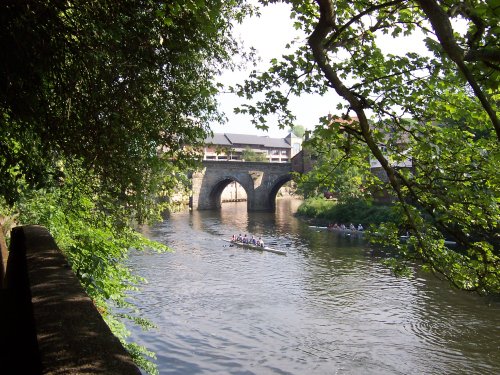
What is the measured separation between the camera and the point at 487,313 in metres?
16.1

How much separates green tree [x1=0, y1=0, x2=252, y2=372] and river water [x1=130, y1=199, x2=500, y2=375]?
290 inches

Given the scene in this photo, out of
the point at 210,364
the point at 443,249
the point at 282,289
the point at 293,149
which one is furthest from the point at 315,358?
the point at 293,149

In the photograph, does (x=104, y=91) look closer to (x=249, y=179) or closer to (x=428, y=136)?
(x=428, y=136)

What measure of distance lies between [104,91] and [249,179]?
4947cm

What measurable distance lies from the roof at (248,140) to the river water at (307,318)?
2068 inches

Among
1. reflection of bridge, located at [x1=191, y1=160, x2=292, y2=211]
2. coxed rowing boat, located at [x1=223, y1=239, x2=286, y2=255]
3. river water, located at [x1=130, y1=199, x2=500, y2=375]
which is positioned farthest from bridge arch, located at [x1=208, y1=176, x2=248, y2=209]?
river water, located at [x1=130, y1=199, x2=500, y2=375]

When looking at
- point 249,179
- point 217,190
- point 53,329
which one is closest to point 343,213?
point 249,179

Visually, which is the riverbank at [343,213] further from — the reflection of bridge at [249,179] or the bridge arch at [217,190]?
the bridge arch at [217,190]

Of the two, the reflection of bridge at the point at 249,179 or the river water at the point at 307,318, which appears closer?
the river water at the point at 307,318

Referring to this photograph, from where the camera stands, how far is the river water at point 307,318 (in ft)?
41.4

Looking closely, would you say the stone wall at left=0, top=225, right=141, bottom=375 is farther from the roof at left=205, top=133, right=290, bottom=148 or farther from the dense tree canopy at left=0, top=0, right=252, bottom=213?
the roof at left=205, top=133, right=290, bottom=148

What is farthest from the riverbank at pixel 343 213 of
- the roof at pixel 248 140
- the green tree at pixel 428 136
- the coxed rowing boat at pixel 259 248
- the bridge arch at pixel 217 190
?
the roof at pixel 248 140

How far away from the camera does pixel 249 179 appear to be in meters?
54.6

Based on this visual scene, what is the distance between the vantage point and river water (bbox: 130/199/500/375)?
41.4 feet
